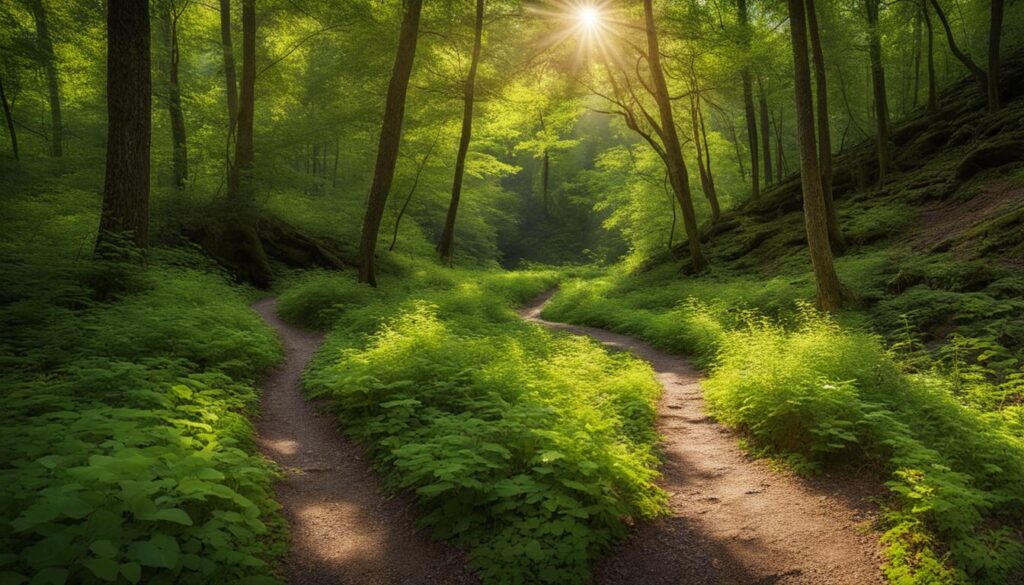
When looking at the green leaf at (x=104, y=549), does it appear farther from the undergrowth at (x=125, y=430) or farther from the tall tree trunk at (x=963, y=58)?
the tall tree trunk at (x=963, y=58)

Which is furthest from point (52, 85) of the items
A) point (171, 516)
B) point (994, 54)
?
point (994, 54)

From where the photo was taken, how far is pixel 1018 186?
12.7 meters

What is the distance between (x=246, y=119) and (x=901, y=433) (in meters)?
19.1

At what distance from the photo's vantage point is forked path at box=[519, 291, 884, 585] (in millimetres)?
3783

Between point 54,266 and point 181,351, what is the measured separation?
10.6 ft

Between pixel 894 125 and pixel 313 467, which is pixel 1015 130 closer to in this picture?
pixel 894 125

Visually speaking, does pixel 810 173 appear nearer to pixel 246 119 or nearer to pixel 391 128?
pixel 391 128

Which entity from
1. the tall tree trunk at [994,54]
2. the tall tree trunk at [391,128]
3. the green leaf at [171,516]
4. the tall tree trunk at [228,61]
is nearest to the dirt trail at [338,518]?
the green leaf at [171,516]

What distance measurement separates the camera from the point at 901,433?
5.20 m

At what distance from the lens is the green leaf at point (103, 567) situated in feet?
7.39

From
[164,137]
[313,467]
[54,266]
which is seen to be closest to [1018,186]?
[313,467]

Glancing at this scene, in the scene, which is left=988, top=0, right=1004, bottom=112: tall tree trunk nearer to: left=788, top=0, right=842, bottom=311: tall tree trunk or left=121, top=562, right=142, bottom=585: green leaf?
left=788, top=0, right=842, bottom=311: tall tree trunk

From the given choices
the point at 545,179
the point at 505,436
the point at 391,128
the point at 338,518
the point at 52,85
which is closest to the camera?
the point at 338,518

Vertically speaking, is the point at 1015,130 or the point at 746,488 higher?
the point at 1015,130
